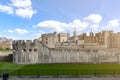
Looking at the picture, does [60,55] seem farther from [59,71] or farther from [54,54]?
[59,71]

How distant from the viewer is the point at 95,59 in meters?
50.3

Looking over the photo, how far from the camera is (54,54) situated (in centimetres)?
4900

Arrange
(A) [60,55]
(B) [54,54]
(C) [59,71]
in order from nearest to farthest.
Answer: (C) [59,71] → (B) [54,54] → (A) [60,55]

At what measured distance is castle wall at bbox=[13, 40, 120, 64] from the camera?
158 ft

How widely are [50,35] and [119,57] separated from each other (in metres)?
20.9

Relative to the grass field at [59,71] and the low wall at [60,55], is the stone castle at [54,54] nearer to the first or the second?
Answer: the low wall at [60,55]

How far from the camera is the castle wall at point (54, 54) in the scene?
1897 inches

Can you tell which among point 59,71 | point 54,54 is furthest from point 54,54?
point 59,71

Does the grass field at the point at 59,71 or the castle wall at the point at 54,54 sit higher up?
the castle wall at the point at 54,54

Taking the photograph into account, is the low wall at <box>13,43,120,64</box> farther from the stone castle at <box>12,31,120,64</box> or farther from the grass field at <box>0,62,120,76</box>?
the grass field at <box>0,62,120,76</box>

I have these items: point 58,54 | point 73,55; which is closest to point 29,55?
point 58,54

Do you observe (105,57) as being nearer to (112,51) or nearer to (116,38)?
(112,51)

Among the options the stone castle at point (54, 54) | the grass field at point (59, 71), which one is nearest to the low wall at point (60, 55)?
the stone castle at point (54, 54)

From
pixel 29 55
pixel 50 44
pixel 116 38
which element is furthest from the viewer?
pixel 116 38
